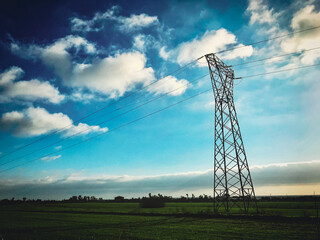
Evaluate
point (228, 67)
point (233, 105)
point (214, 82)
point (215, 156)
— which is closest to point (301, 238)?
point (215, 156)

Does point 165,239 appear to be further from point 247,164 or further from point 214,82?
point 214,82

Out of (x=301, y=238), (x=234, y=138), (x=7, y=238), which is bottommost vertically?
(x=7, y=238)

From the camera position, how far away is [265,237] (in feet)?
47.8

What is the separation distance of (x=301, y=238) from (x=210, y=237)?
20.6 ft

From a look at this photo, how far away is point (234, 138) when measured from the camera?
2628 centimetres

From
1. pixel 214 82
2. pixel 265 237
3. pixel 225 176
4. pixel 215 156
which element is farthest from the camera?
pixel 214 82

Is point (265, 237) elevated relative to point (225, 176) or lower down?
lower down

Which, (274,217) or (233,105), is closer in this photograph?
(274,217)

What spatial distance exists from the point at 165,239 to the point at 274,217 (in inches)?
622

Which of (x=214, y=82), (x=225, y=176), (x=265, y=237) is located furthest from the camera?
(x=214, y=82)

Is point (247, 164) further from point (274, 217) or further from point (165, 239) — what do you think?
point (165, 239)

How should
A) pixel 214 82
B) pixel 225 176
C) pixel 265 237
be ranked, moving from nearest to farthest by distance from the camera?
pixel 265 237
pixel 225 176
pixel 214 82

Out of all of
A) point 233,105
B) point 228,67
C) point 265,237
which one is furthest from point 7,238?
point 228,67

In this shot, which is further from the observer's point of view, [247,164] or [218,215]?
[218,215]
